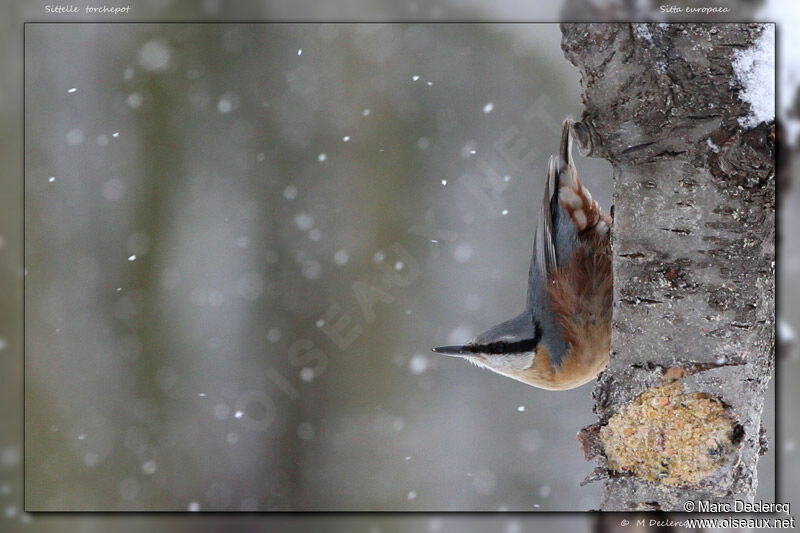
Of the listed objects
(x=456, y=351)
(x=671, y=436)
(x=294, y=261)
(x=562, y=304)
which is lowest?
(x=671, y=436)

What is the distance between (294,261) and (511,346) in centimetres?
187

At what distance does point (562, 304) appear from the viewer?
5.85 ft

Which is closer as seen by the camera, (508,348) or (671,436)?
(671,436)

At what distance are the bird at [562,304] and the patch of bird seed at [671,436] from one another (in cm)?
48

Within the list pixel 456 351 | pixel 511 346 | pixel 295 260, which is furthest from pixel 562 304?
pixel 295 260

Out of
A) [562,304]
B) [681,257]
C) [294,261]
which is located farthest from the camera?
[294,261]

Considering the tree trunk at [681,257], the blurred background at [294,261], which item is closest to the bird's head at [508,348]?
the tree trunk at [681,257]

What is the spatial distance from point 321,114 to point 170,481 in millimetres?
1938

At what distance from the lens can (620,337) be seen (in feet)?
3.95

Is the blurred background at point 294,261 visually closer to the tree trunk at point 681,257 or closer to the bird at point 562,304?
the bird at point 562,304

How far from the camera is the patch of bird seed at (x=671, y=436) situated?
1156 mm

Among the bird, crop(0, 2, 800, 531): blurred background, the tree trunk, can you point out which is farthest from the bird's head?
crop(0, 2, 800, 531): blurred background

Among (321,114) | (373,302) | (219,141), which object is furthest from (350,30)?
(373,302)

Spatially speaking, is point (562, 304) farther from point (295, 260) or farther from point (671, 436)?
point (295, 260)
